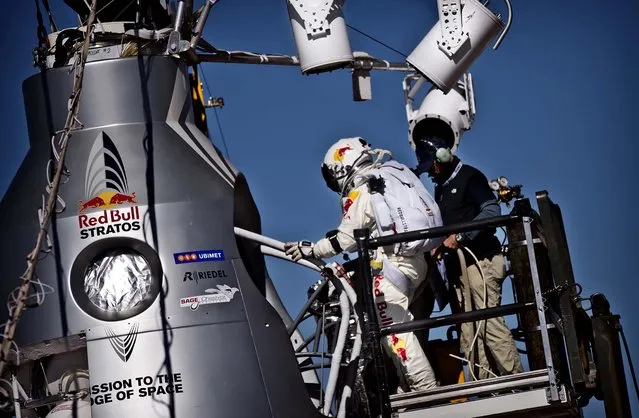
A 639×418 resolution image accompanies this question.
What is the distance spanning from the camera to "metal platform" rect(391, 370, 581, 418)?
10.5 m

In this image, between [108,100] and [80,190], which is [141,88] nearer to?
[108,100]

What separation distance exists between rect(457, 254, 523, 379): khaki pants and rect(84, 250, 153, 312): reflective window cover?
264 centimetres

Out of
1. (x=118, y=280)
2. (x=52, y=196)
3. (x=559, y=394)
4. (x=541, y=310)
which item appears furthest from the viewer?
(x=118, y=280)

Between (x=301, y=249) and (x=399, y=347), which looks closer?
(x=399, y=347)

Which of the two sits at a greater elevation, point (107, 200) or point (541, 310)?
point (107, 200)

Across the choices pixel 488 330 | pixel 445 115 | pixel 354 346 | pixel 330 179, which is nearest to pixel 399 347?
pixel 354 346

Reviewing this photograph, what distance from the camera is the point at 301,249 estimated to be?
11875 mm

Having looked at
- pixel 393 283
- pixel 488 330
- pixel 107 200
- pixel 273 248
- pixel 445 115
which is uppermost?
pixel 445 115

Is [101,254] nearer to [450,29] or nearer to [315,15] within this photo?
[315,15]

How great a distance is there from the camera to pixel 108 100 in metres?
12.1

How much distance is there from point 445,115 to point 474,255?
2.49 m

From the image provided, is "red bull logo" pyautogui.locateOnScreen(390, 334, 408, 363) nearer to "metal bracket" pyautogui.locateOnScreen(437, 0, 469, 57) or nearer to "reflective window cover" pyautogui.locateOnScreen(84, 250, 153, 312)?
"reflective window cover" pyautogui.locateOnScreen(84, 250, 153, 312)

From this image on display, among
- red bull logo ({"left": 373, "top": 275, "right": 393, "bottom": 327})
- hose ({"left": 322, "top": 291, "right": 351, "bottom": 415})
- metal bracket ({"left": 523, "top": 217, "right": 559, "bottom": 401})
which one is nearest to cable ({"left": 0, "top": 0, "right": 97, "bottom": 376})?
hose ({"left": 322, "top": 291, "right": 351, "bottom": 415})

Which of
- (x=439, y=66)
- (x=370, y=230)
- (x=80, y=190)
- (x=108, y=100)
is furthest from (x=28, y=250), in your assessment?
(x=439, y=66)
